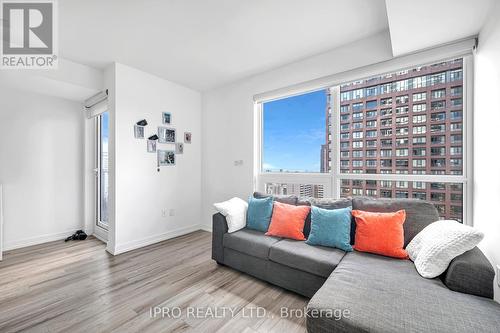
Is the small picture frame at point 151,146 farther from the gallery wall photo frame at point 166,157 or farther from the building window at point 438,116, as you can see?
the building window at point 438,116

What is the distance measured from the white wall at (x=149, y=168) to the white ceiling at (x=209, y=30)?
45 cm

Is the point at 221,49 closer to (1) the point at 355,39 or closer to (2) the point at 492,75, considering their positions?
(1) the point at 355,39

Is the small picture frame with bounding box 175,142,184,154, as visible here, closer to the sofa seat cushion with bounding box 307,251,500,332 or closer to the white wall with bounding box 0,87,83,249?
the white wall with bounding box 0,87,83,249

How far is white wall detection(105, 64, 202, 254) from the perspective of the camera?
2.99 m

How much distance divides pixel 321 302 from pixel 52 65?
158 inches

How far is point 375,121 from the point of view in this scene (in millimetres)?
2512

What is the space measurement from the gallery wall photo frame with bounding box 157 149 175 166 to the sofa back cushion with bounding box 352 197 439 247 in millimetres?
2986

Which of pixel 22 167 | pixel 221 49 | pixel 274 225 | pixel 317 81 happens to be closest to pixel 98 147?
pixel 22 167

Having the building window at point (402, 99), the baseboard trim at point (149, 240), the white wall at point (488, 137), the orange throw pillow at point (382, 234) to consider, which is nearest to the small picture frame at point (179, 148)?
the baseboard trim at point (149, 240)

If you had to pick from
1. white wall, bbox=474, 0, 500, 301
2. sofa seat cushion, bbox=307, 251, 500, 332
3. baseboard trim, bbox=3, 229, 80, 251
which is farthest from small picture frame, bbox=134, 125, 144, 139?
white wall, bbox=474, 0, 500, 301

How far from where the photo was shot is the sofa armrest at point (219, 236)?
101 inches

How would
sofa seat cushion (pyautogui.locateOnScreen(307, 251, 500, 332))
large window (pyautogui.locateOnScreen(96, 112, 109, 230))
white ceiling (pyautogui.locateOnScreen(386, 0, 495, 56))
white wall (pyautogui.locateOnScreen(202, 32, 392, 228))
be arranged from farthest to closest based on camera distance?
large window (pyautogui.locateOnScreen(96, 112, 109, 230)), white wall (pyautogui.locateOnScreen(202, 32, 392, 228)), white ceiling (pyautogui.locateOnScreen(386, 0, 495, 56)), sofa seat cushion (pyautogui.locateOnScreen(307, 251, 500, 332))

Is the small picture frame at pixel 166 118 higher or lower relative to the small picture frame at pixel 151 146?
higher

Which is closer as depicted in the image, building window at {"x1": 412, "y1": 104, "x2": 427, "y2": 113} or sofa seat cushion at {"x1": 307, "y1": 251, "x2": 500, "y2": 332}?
sofa seat cushion at {"x1": 307, "y1": 251, "x2": 500, "y2": 332}
